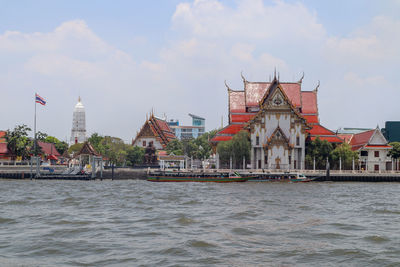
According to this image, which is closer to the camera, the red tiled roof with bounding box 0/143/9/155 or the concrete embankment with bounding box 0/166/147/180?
the concrete embankment with bounding box 0/166/147/180

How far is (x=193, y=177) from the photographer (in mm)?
58219

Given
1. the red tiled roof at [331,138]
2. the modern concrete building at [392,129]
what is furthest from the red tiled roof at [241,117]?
the modern concrete building at [392,129]

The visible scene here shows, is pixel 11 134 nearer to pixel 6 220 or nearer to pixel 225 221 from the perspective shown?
pixel 6 220

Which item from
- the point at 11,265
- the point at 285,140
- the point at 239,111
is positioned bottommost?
the point at 11,265

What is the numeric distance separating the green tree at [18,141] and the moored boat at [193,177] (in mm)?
23826

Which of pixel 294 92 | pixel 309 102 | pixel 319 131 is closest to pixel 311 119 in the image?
pixel 319 131

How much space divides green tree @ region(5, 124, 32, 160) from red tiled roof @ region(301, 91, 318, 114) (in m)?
42.9

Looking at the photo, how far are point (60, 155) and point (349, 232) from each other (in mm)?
84772

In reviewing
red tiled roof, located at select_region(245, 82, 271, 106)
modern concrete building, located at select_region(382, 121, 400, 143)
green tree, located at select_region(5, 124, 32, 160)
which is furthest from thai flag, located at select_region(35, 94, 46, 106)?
modern concrete building, located at select_region(382, 121, 400, 143)

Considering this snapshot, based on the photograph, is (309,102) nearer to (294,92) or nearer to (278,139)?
(294,92)

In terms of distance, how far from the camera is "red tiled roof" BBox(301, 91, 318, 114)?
72.3 m

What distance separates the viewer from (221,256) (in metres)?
13.6

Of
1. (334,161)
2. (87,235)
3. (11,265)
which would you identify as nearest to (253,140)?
(334,161)

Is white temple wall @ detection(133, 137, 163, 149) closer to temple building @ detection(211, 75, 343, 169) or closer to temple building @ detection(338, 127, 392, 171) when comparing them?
temple building @ detection(211, 75, 343, 169)
